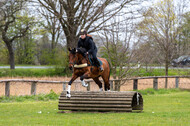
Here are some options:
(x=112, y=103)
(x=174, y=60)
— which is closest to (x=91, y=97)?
(x=112, y=103)

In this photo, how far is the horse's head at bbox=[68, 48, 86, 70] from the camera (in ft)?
35.7

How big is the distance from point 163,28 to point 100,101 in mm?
15318

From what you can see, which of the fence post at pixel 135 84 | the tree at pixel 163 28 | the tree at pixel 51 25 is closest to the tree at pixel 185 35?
the tree at pixel 163 28

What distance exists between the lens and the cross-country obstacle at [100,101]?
10.6 metres

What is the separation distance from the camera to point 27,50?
4659 cm

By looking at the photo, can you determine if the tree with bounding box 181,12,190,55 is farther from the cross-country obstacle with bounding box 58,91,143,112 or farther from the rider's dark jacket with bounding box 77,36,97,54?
the cross-country obstacle with bounding box 58,91,143,112

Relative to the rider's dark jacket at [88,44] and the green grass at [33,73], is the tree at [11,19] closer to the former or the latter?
the green grass at [33,73]

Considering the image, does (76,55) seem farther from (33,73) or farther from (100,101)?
(33,73)

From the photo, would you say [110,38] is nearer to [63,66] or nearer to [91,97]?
[91,97]

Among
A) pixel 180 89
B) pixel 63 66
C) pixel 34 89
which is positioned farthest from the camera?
pixel 63 66

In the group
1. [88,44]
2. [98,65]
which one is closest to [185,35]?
[98,65]

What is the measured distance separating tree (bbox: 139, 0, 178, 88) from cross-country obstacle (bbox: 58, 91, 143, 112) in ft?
43.8

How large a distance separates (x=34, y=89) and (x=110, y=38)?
539 centimetres

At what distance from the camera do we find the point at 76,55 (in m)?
11.1
